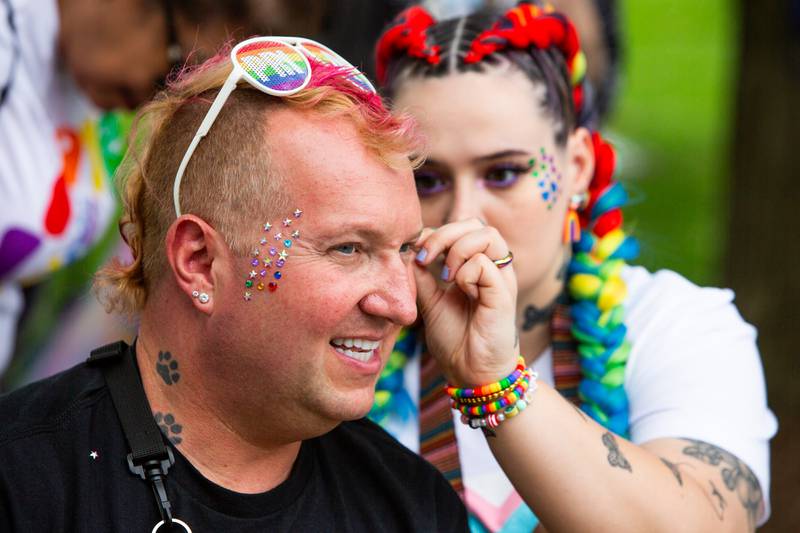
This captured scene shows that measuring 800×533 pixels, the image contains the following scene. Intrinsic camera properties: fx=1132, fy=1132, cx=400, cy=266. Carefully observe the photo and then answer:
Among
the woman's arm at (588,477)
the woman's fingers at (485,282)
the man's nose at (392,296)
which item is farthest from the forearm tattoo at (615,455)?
the man's nose at (392,296)

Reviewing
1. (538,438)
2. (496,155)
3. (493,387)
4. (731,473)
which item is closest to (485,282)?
(493,387)

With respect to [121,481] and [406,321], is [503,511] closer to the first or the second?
[406,321]

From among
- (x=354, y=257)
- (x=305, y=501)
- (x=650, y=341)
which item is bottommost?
(x=650, y=341)

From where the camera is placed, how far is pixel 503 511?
2.85m

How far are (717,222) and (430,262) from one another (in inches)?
180

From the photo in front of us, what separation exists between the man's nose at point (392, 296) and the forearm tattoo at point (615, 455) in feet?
2.11

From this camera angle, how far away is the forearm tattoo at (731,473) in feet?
8.66

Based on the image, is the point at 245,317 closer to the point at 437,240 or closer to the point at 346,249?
the point at 346,249

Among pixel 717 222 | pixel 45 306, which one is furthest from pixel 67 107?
pixel 717 222

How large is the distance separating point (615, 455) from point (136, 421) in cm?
105

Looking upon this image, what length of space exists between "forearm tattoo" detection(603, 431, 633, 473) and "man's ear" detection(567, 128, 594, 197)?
85cm

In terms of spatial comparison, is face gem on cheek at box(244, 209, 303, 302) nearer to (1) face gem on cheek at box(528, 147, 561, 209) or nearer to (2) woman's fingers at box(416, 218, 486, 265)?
(2) woman's fingers at box(416, 218, 486, 265)

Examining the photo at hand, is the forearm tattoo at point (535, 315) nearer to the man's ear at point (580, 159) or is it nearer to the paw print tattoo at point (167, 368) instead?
the man's ear at point (580, 159)

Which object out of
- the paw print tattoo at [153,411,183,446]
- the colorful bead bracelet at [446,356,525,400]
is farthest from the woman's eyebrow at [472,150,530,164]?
the paw print tattoo at [153,411,183,446]
